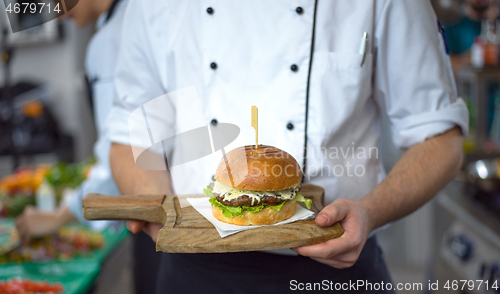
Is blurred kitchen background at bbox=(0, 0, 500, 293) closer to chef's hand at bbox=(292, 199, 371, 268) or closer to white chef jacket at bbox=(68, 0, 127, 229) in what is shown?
white chef jacket at bbox=(68, 0, 127, 229)

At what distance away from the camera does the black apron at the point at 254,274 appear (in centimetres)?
108

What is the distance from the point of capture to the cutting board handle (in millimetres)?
954

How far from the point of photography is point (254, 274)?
1084 mm

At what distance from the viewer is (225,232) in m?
0.91

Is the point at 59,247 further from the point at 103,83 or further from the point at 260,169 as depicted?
the point at 260,169

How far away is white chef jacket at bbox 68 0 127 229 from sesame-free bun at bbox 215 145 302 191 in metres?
0.94

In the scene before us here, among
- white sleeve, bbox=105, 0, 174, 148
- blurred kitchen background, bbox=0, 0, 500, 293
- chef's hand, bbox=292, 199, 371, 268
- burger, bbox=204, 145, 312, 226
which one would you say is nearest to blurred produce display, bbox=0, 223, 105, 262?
blurred kitchen background, bbox=0, 0, 500, 293

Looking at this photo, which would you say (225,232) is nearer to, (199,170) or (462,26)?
(199,170)

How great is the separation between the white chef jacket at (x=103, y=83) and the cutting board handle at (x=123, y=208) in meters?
0.79

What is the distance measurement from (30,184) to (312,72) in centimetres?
240

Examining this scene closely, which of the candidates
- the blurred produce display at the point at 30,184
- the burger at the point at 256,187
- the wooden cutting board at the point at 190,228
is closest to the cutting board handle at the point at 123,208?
the wooden cutting board at the point at 190,228

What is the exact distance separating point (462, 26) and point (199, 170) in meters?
3.28

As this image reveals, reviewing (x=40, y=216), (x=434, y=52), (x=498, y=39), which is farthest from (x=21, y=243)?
(x=498, y=39)

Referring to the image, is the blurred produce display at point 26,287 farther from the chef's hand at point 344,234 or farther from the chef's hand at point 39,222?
the chef's hand at point 344,234
